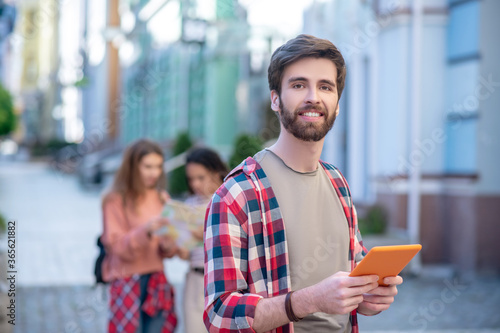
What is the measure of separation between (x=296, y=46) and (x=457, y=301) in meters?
5.90

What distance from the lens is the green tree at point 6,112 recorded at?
29270 millimetres

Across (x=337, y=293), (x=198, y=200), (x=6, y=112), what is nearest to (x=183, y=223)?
(x=198, y=200)

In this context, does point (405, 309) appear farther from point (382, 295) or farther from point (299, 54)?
point (299, 54)

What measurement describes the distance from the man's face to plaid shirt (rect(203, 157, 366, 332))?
192mm

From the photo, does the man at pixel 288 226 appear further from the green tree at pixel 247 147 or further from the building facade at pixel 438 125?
the building facade at pixel 438 125

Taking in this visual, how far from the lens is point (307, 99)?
1.83m

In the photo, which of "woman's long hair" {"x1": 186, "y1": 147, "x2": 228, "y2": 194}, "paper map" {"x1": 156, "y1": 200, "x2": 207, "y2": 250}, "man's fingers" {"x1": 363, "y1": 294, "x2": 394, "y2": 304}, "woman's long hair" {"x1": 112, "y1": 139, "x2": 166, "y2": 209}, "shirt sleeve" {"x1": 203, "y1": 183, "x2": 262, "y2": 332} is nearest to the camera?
"shirt sleeve" {"x1": 203, "y1": 183, "x2": 262, "y2": 332}

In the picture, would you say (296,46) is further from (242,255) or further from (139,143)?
(139,143)

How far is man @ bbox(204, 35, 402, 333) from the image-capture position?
171 centimetres

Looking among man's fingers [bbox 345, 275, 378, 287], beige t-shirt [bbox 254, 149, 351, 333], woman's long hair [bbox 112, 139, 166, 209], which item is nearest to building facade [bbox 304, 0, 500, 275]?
woman's long hair [bbox 112, 139, 166, 209]

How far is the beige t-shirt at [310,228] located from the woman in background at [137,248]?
205 cm

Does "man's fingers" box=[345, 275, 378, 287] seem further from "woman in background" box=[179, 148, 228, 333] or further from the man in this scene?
"woman in background" box=[179, 148, 228, 333]

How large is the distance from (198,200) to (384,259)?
8.19 feet

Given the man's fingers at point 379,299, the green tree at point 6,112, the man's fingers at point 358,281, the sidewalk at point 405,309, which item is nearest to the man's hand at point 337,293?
the man's fingers at point 358,281
